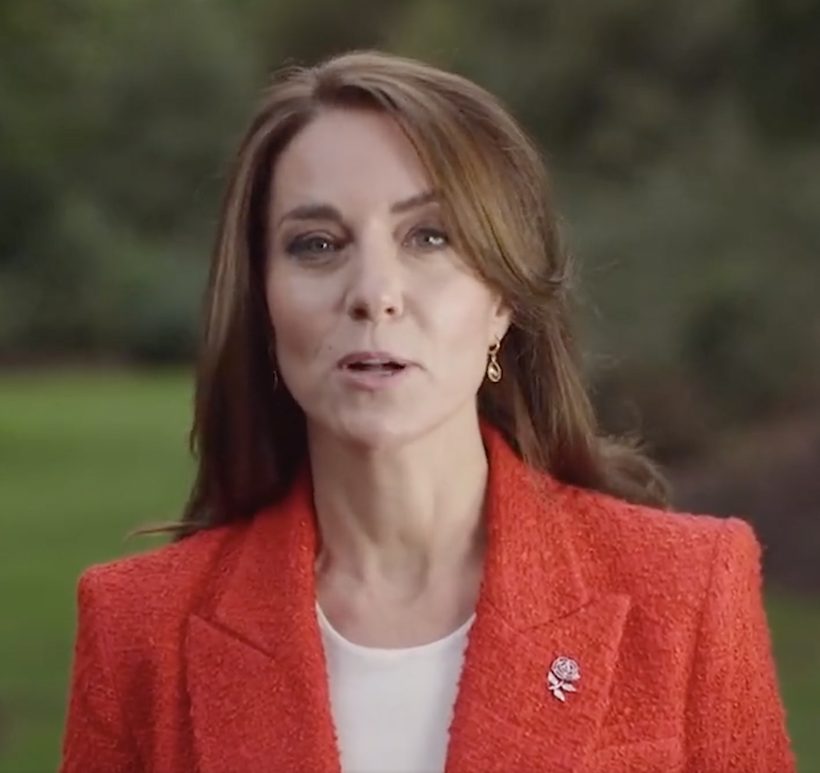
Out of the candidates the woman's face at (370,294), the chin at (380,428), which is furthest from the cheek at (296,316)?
the chin at (380,428)

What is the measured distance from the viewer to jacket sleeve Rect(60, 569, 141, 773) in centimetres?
259

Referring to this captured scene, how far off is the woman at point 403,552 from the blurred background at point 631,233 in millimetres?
3618

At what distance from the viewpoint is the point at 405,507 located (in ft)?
8.57

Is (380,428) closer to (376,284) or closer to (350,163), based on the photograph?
(376,284)

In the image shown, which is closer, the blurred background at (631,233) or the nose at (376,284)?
the nose at (376,284)

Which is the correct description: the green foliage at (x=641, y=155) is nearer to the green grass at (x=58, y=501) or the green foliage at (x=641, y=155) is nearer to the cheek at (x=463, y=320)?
the green grass at (x=58, y=501)

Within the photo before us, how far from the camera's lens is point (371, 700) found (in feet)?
8.28

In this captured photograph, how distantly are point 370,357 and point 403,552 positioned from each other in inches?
13.9

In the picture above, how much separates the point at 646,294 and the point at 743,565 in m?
8.31

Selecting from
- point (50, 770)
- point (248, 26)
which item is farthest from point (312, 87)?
point (248, 26)

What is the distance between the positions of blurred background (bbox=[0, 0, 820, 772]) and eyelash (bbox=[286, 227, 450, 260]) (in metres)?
3.75

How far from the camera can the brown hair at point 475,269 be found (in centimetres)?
254

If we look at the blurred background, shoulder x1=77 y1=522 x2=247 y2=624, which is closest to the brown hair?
shoulder x1=77 y1=522 x2=247 y2=624

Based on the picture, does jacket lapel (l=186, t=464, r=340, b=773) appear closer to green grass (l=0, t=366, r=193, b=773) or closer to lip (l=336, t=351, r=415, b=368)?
lip (l=336, t=351, r=415, b=368)
